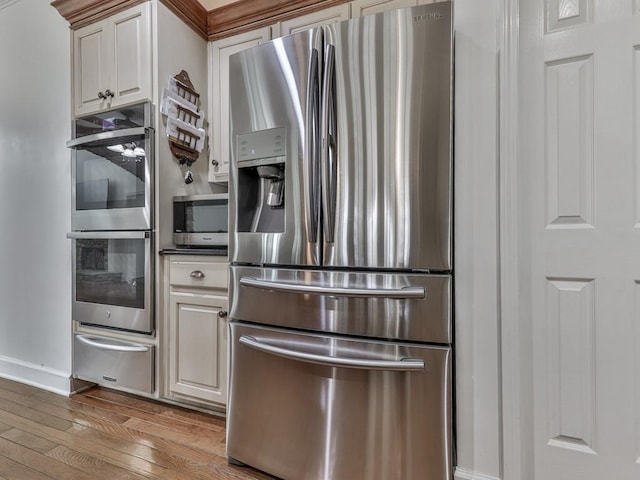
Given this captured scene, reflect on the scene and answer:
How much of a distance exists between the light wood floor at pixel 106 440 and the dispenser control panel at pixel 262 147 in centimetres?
126

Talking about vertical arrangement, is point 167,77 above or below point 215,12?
below

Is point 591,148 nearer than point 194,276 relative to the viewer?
Yes

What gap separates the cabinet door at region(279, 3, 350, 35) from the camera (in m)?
1.87

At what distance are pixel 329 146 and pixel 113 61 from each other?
1602 millimetres

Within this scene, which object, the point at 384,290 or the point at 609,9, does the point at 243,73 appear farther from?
the point at 609,9

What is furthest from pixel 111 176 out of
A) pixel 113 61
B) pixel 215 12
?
pixel 215 12

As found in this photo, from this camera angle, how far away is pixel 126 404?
1.95m

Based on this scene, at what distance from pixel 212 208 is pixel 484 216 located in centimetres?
138

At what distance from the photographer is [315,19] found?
194 centimetres

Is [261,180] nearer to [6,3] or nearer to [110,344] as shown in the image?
[110,344]

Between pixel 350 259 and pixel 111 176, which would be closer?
pixel 350 259

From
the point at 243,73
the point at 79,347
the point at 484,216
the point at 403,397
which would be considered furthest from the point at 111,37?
the point at 403,397

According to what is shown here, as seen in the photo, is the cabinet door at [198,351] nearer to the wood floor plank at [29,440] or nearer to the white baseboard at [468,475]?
the wood floor plank at [29,440]

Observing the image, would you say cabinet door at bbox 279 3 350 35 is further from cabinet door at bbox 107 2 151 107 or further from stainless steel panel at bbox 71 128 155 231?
stainless steel panel at bbox 71 128 155 231
